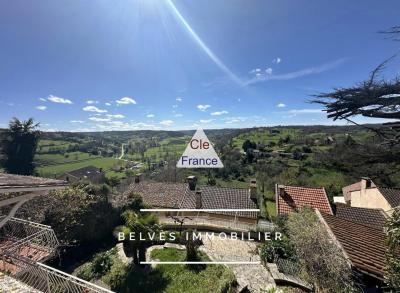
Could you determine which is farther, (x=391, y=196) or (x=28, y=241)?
(x=391, y=196)

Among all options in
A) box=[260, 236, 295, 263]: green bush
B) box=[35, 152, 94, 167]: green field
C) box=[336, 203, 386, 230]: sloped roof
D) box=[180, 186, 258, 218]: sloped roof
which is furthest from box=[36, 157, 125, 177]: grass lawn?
box=[336, 203, 386, 230]: sloped roof

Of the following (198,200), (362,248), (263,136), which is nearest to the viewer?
(362,248)

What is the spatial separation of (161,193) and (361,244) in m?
16.8

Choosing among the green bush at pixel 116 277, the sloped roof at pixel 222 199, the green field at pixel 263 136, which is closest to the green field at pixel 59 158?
the sloped roof at pixel 222 199

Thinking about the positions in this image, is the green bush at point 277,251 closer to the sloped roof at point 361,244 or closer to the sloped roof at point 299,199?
the sloped roof at point 361,244

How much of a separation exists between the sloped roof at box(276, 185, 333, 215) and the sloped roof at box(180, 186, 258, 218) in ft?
7.22

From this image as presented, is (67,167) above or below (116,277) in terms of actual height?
above

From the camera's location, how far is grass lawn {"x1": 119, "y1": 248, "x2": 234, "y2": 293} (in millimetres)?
9663

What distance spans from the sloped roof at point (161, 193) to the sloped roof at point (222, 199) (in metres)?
0.77

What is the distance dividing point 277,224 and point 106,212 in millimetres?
11109

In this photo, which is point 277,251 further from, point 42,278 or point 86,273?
point 42,278

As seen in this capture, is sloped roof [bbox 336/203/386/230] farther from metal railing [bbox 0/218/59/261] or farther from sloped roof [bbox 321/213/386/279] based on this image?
metal railing [bbox 0/218/59/261]

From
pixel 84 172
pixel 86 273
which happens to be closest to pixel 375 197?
pixel 86 273

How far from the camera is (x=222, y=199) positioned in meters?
21.0
